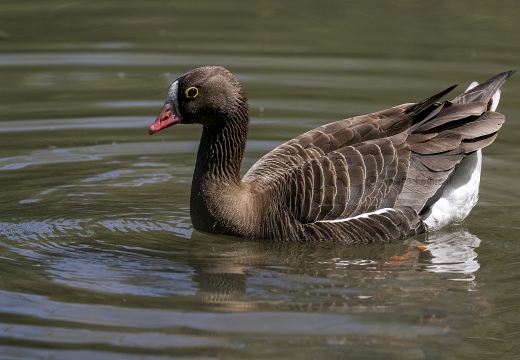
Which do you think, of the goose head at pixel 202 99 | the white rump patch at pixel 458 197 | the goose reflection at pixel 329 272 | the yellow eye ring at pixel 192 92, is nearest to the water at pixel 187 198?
the goose reflection at pixel 329 272

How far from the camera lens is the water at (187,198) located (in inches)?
298

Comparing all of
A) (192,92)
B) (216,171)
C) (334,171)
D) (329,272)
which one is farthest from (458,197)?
(192,92)

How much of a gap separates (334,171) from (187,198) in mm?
2069

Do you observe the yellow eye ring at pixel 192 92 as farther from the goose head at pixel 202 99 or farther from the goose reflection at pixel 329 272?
the goose reflection at pixel 329 272

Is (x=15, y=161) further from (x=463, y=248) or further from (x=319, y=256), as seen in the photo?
(x=463, y=248)

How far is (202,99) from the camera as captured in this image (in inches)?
384

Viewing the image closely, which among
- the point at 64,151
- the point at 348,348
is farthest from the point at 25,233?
the point at 348,348

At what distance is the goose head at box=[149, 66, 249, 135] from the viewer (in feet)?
31.8

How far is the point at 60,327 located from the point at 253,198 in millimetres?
3022

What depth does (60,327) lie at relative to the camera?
750cm

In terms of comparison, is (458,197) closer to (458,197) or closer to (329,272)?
(458,197)

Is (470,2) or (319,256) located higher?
(470,2)

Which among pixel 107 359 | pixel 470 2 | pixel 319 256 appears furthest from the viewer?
pixel 470 2

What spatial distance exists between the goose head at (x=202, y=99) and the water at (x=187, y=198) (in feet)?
3.92
